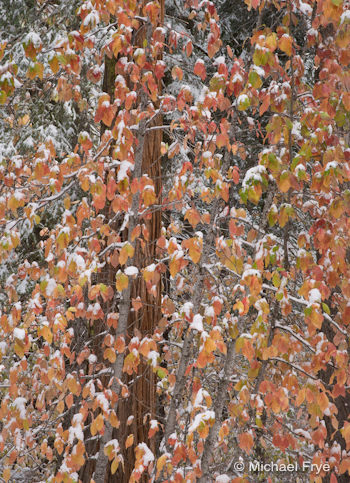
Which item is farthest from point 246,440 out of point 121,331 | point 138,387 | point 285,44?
point 285,44

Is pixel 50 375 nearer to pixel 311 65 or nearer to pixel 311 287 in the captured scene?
pixel 311 287

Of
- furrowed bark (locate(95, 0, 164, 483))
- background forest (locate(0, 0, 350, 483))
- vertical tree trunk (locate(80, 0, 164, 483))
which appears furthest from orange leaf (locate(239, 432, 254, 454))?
vertical tree trunk (locate(80, 0, 164, 483))

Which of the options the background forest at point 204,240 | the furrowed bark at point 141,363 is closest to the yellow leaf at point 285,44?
the background forest at point 204,240

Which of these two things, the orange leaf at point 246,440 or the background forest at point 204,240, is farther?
the orange leaf at point 246,440

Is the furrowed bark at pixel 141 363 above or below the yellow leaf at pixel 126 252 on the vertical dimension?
below

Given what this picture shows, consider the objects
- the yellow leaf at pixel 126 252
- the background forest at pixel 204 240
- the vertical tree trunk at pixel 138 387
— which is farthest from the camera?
the vertical tree trunk at pixel 138 387

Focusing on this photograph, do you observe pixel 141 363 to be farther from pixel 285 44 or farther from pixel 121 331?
pixel 285 44

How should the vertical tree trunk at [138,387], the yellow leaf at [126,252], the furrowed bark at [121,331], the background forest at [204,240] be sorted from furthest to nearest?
the vertical tree trunk at [138,387] → the furrowed bark at [121,331] → the yellow leaf at [126,252] → the background forest at [204,240]

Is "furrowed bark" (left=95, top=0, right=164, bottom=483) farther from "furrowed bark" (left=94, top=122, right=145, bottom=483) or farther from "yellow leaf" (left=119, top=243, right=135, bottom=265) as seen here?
"yellow leaf" (left=119, top=243, right=135, bottom=265)

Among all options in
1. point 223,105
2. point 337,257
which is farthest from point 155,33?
point 337,257

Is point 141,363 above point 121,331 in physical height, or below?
below

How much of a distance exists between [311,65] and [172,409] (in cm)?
572

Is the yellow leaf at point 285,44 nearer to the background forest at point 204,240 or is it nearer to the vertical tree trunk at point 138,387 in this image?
the background forest at point 204,240

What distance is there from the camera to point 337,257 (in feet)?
10.2
